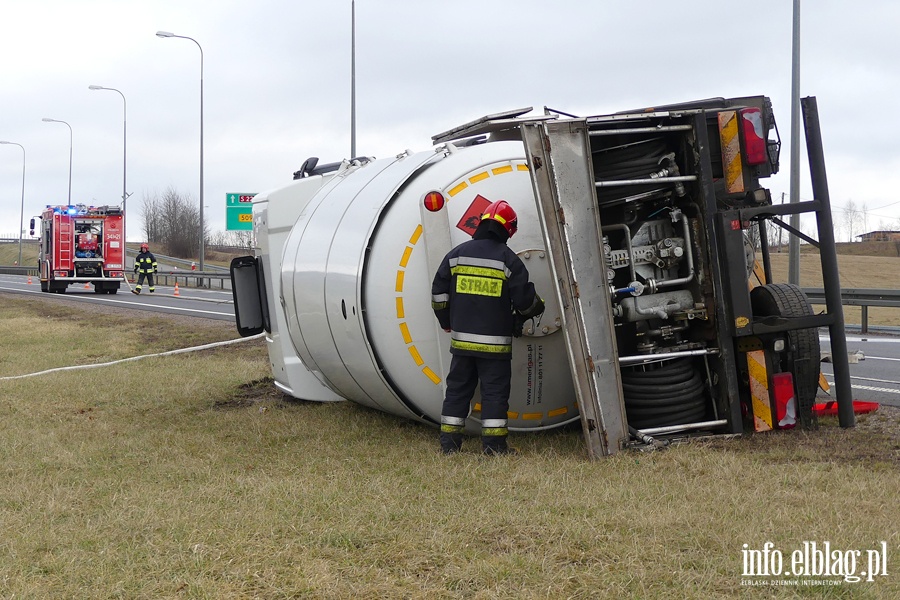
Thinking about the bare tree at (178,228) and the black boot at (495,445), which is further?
the bare tree at (178,228)

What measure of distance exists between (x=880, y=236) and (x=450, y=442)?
5310cm

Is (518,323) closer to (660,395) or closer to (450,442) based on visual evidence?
(450,442)

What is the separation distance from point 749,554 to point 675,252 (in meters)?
2.86

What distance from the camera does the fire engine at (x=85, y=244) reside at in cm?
3444

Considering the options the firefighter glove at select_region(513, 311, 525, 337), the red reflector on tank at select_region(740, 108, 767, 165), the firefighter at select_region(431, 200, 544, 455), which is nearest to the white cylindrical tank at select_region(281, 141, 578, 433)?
the firefighter glove at select_region(513, 311, 525, 337)

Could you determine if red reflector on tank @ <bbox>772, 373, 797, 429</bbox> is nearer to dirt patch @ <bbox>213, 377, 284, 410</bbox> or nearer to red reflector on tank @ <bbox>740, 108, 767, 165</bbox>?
red reflector on tank @ <bbox>740, 108, 767, 165</bbox>

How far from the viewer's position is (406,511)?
510 cm

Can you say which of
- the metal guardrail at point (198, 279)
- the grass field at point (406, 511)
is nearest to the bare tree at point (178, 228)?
the metal guardrail at point (198, 279)

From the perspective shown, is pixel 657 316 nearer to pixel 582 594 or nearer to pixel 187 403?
pixel 582 594

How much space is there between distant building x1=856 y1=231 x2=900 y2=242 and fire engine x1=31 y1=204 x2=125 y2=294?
36313 mm

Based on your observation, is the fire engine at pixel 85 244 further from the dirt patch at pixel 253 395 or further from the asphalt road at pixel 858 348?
the dirt patch at pixel 253 395

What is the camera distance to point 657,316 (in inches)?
264

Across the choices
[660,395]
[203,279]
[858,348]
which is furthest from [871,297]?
[203,279]

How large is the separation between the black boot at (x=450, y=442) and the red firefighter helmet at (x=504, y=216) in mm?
1379
